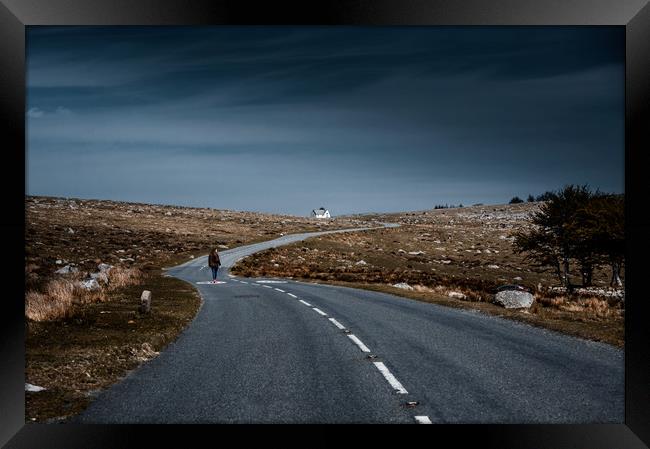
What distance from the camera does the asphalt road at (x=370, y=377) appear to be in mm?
6336

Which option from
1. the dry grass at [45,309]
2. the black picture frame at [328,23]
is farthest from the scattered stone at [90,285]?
the black picture frame at [328,23]

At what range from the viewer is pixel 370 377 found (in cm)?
791

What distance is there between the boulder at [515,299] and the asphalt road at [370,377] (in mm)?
5148

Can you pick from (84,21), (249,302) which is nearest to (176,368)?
(84,21)

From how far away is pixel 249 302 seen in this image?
19.2 metres

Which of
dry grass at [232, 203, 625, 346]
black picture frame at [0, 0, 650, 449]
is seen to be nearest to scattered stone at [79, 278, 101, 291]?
dry grass at [232, 203, 625, 346]

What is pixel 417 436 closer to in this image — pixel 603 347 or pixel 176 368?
pixel 176 368

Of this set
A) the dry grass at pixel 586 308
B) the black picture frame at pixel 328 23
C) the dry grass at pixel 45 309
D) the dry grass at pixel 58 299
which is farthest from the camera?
the dry grass at pixel 586 308

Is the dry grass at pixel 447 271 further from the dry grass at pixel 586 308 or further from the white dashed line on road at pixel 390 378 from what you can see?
the white dashed line on road at pixel 390 378

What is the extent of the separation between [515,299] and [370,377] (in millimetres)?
12247

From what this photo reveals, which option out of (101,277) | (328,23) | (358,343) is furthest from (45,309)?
(101,277)

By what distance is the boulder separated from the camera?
59.9ft

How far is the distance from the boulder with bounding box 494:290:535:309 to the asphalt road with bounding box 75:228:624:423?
515 cm

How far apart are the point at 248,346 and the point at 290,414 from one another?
4360 millimetres
